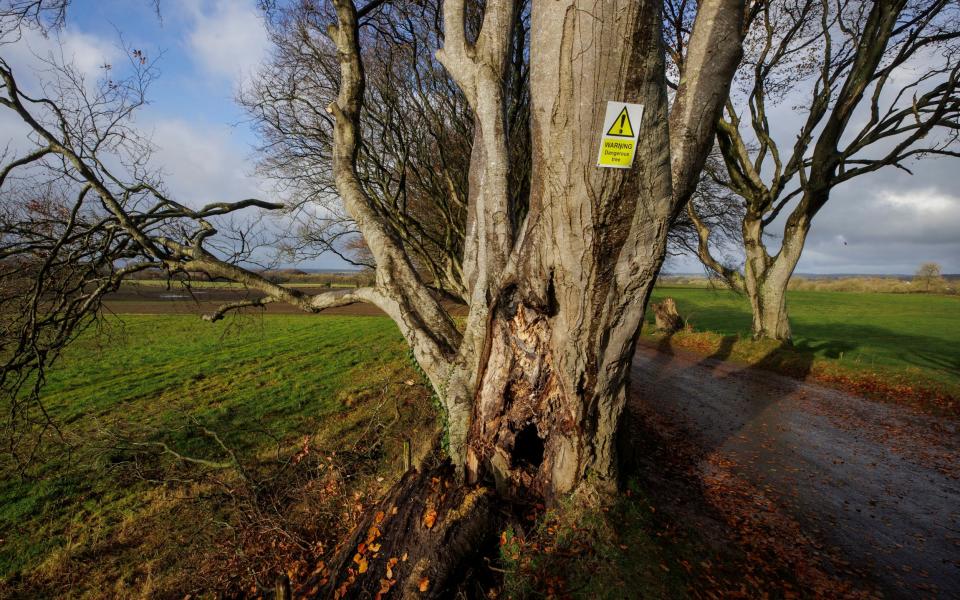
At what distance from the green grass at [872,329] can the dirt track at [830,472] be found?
11.4ft

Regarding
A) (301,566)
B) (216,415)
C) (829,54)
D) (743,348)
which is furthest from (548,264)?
(829,54)

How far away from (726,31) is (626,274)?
5.24 ft

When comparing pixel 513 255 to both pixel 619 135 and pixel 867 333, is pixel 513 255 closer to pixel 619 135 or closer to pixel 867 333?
pixel 619 135

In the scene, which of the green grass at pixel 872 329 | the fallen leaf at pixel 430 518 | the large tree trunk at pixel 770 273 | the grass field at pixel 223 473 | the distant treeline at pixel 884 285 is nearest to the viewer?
the fallen leaf at pixel 430 518

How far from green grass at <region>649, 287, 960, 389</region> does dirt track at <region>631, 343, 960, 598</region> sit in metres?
3.47

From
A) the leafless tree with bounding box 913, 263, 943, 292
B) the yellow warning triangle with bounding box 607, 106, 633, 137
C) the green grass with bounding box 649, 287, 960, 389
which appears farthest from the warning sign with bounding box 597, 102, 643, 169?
the leafless tree with bounding box 913, 263, 943, 292

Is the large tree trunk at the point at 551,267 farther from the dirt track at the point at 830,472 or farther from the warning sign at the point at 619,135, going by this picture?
the dirt track at the point at 830,472

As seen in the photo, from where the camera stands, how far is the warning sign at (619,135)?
6.67 feet

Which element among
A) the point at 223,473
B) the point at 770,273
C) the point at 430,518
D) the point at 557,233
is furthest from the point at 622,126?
the point at 770,273

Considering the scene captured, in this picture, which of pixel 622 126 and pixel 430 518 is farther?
pixel 430 518

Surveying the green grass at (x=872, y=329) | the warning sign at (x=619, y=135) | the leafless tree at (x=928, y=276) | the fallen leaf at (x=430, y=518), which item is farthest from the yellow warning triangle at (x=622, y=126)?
the leafless tree at (x=928, y=276)

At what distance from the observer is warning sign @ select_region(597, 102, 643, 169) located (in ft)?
6.67

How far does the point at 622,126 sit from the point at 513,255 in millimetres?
1115

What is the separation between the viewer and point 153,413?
27.9 feet
